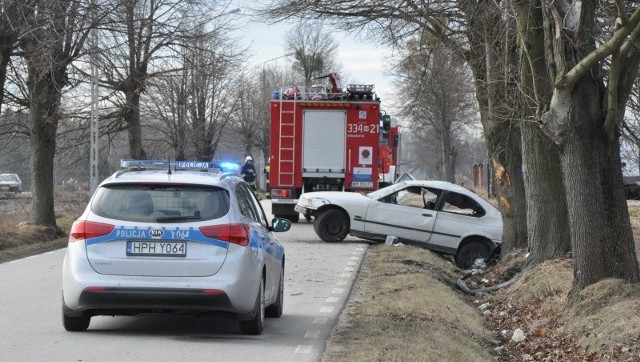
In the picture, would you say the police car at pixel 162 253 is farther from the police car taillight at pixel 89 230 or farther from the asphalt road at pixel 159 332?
the asphalt road at pixel 159 332

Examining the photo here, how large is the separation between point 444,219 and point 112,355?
45.5 feet

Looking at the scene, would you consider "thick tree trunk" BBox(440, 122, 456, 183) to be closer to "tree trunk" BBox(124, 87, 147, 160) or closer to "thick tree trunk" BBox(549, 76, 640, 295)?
"tree trunk" BBox(124, 87, 147, 160)

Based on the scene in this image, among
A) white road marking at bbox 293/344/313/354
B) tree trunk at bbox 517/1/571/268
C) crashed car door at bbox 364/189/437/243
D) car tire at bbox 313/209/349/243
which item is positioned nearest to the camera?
white road marking at bbox 293/344/313/354

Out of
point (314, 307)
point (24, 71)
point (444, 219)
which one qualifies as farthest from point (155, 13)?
point (314, 307)

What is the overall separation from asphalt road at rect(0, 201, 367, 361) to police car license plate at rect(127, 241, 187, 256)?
2.66 feet

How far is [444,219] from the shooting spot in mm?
22250

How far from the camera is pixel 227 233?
32.1 feet

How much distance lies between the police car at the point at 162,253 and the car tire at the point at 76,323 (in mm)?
163

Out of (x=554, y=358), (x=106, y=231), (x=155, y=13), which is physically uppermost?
(x=155, y=13)

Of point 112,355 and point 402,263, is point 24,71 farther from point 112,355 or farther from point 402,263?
point 112,355

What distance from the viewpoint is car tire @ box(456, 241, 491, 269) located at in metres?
21.8

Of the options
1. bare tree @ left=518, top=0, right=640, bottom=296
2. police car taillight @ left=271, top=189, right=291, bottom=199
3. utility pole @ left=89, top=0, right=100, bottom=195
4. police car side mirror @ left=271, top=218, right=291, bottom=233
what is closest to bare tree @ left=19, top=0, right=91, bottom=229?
utility pole @ left=89, top=0, right=100, bottom=195

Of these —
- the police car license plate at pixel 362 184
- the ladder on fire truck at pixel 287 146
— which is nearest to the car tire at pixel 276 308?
the ladder on fire truck at pixel 287 146

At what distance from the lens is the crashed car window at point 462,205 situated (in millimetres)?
22016
